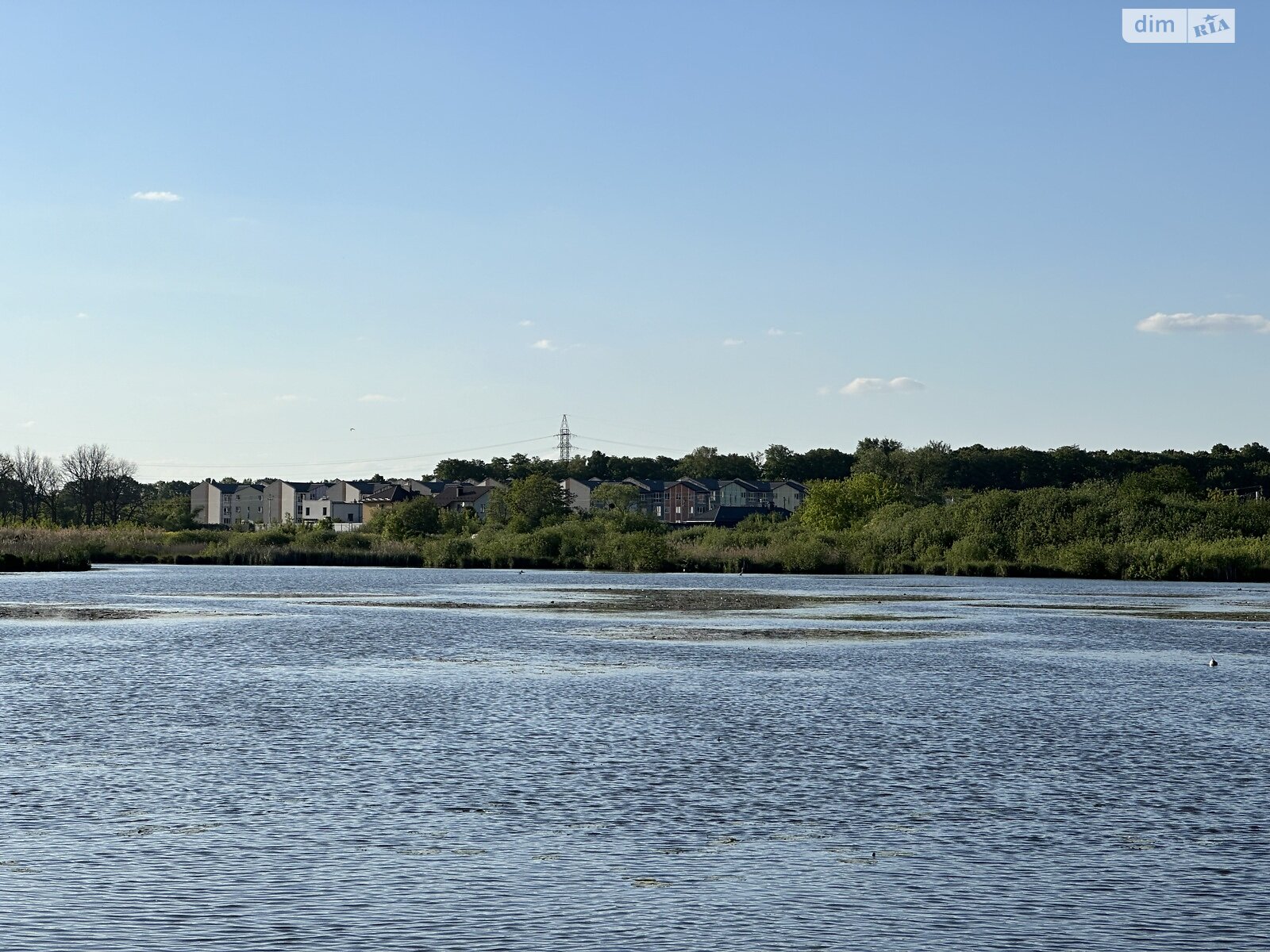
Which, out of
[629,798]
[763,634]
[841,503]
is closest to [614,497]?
[841,503]

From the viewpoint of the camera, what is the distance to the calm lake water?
40.5ft

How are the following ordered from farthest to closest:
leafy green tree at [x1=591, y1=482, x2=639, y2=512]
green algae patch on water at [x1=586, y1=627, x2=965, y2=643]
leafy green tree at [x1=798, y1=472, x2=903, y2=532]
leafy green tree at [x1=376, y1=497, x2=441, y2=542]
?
leafy green tree at [x1=591, y1=482, x2=639, y2=512], leafy green tree at [x1=376, y1=497, x2=441, y2=542], leafy green tree at [x1=798, y1=472, x2=903, y2=532], green algae patch on water at [x1=586, y1=627, x2=965, y2=643]

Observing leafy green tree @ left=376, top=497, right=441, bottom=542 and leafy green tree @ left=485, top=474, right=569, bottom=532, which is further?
leafy green tree @ left=485, top=474, right=569, bottom=532

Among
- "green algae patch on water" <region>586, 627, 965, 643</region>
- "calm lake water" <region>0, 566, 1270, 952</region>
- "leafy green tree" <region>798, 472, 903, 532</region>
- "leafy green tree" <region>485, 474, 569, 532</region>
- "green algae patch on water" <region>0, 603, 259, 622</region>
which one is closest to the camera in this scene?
"calm lake water" <region>0, 566, 1270, 952</region>

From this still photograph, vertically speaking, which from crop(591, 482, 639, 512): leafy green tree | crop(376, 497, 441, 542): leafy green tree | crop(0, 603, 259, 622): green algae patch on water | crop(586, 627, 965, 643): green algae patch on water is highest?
crop(591, 482, 639, 512): leafy green tree

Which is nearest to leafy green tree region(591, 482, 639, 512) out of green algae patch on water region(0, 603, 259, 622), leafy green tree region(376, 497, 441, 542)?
leafy green tree region(376, 497, 441, 542)

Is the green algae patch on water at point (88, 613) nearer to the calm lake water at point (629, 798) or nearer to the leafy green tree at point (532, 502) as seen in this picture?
the calm lake water at point (629, 798)

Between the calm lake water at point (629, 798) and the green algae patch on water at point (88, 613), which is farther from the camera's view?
the green algae patch on water at point (88, 613)

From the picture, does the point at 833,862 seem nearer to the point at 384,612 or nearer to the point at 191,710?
the point at 191,710

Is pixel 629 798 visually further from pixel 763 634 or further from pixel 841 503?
pixel 841 503

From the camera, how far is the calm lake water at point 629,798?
40.5ft

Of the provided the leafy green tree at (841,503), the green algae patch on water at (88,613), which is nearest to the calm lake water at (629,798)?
the green algae patch on water at (88,613)

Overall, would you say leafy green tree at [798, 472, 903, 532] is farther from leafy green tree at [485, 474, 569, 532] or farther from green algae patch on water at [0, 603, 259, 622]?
green algae patch on water at [0, 603, 259, 622]

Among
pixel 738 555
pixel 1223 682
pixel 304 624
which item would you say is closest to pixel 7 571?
pixel 738 555
